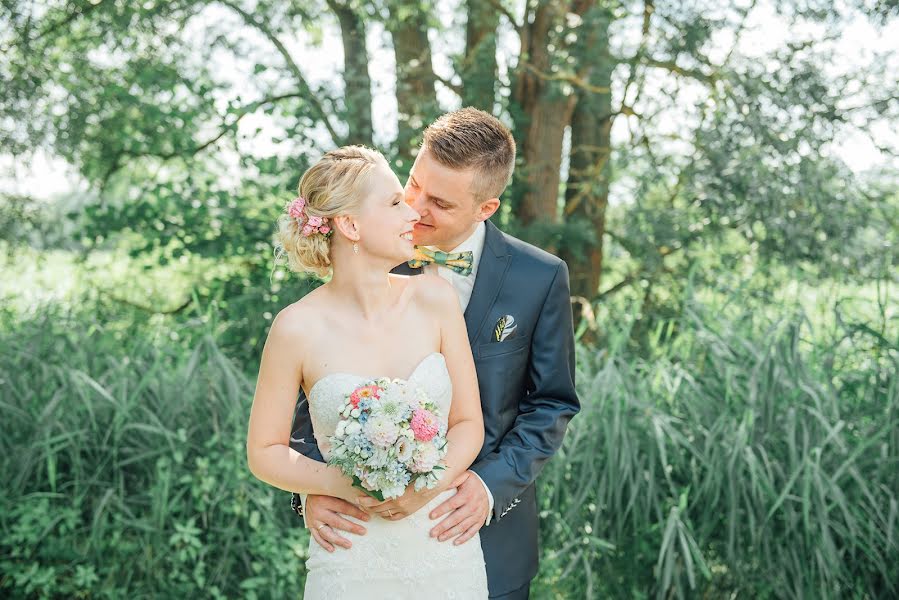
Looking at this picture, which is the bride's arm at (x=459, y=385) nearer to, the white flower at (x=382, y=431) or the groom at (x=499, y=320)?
the groom at (x=499, y=320)

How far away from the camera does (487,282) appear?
273 cm

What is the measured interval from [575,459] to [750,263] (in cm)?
334

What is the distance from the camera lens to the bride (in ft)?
7.78

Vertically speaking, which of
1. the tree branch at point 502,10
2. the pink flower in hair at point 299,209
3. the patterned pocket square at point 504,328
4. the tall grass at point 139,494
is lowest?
the tall grass at point 139,494

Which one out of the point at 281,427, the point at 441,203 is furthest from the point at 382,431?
the point at 441,203

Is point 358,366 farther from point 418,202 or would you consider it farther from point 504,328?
point 418,202

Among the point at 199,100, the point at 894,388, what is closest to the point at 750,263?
the point at 894,388

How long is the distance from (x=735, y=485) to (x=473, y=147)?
2282mm

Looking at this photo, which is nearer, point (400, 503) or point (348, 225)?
point (400, 503)

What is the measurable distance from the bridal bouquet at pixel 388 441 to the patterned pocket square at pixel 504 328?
1.87 ft

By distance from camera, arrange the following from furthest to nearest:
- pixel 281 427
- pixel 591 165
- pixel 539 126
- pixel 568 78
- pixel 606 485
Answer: pixel 591 165, pixel 539 126, pixel 568 78, pixel 606 485, pixel 281 427

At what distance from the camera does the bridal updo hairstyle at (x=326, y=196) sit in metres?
2.40

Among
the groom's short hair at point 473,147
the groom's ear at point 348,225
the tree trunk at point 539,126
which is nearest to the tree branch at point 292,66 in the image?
the tree trunk at point 539,126

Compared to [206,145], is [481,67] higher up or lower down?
higher up
